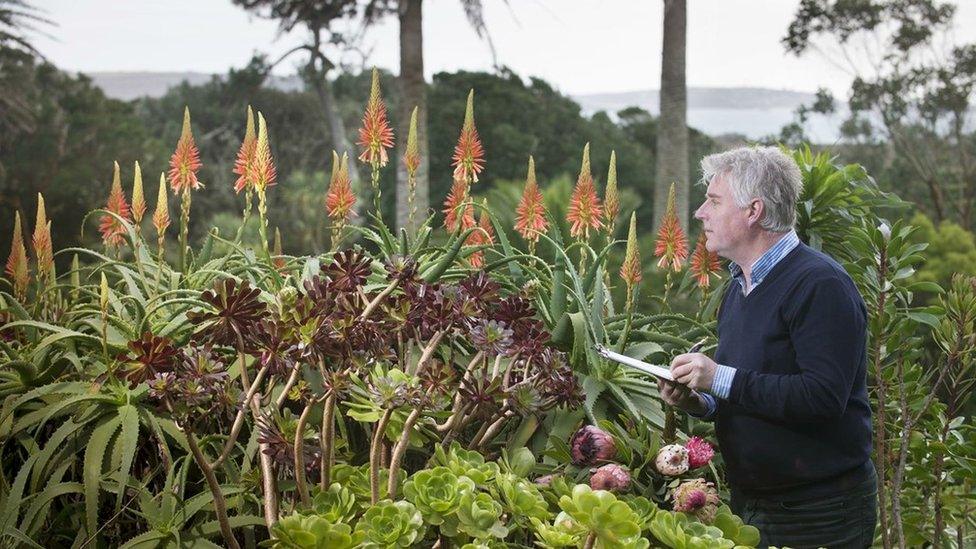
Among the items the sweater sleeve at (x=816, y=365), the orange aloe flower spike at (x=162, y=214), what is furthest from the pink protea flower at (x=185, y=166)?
the sweater sleeve at (x=816, y=365)

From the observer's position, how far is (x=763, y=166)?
2625 millimetres

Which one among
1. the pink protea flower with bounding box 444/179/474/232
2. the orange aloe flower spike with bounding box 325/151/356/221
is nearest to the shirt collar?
the pink protea flower with bounding box 444/179/474/232

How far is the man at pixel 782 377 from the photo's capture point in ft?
8.01

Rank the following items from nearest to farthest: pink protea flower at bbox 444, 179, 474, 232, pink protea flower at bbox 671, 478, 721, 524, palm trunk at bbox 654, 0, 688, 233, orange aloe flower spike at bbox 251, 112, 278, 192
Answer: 1. pink protea flower at bbox 671, 478, 721, 524
2. orange aloe flower spike at bbox 251, 112, 278, 192
3. pink protea flower at bbox 444, 179, 474, 232
4. palm trunk at bbox 654, 0, 688, 233

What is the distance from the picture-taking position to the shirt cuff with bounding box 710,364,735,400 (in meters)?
2.44

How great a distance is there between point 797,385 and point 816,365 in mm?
59

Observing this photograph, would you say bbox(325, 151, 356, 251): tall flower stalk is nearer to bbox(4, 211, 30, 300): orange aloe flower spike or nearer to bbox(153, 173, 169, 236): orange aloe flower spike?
bbox(153, 173, 169, 236): orange aloe flower spike

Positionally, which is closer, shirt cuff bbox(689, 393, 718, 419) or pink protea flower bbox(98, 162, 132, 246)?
shirt cuff bbox(689, 393, 718, 419)

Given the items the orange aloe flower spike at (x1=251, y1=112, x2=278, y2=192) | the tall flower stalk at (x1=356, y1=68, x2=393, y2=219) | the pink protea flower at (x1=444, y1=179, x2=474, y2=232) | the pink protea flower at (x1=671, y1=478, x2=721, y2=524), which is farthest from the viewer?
the pink protea flower at (x1=444, y1=179, x2=474, y2=232)

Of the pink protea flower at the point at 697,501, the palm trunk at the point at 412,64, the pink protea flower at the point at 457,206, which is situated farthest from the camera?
the palm trunk at the point at 412,64

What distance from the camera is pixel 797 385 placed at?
7.94ft

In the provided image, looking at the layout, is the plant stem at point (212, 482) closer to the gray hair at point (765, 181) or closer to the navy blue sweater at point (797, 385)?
the navy blue sweater at point (797, 385)

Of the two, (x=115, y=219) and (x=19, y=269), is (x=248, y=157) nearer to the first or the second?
(x=115, y=219)

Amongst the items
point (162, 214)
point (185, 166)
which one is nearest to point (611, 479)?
point (162, 214)
